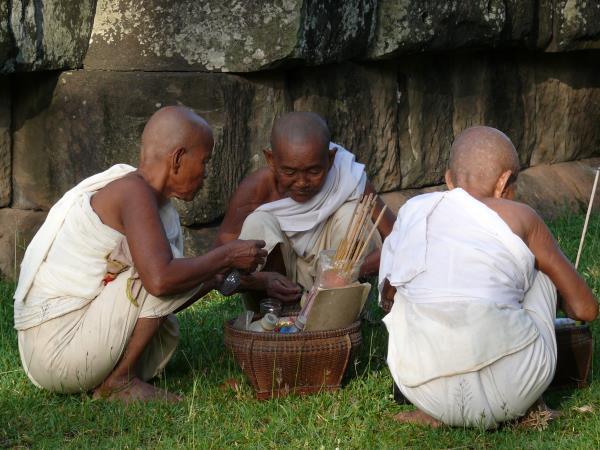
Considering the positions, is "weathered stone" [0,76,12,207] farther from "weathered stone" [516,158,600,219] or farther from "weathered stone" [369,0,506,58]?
"weathered stone" [516,158,600,219]

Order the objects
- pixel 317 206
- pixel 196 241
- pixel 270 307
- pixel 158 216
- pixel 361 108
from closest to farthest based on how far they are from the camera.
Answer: pixel 158 216 < pixel 270 307 < pixel 317 206 < pixel 196 241 < pixel 361 108

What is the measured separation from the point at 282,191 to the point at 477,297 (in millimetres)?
1894

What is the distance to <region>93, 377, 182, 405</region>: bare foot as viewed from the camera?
183 inches

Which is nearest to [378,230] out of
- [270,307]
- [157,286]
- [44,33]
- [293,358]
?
[270,307]

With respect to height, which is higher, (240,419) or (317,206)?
(317,206)

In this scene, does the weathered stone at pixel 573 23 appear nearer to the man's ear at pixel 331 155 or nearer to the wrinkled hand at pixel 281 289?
the man's ear at pixel 331 155

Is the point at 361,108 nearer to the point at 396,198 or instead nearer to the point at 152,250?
the point at 396,198

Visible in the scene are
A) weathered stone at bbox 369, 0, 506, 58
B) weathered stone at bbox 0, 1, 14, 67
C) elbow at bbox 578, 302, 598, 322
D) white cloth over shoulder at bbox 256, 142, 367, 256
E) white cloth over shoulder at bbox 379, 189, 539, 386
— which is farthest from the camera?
weathered stone at bbox 369, 0, 506, 58

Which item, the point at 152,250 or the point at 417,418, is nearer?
the point at 417,418

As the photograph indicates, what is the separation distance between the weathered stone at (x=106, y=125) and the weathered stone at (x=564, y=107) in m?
3.48

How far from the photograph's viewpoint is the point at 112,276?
4.64 meters

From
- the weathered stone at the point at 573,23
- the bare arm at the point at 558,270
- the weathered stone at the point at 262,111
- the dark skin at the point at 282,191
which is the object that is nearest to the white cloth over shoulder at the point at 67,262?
the dark skin at the point at 282,191

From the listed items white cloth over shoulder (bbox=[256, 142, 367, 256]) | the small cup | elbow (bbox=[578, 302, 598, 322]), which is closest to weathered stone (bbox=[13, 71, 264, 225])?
white cloth over shoulder (bbox=[256, 142, 367, 256])

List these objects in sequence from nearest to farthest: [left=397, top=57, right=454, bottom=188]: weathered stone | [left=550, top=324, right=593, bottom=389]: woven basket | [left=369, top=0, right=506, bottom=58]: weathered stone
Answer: [left=550, top=324, right=593, bottom=389]: woven basket, [left=369, top=0, right=506, bottom=58]: weathered stone, [left=397, top=57, right=454, bottom=188]: weathered stone
